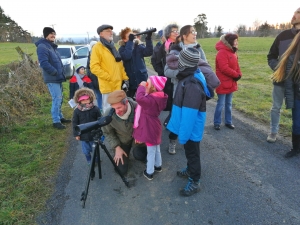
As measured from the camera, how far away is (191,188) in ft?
9.17

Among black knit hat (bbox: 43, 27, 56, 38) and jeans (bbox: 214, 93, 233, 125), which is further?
black knit hat (bbox: 43, 27, 56, 38)

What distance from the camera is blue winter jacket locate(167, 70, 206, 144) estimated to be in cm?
249

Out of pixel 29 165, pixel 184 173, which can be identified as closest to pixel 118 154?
pixel 184 173

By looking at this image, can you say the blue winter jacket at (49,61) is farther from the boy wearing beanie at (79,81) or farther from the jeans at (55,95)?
the boy wearing beanie at (79,81)

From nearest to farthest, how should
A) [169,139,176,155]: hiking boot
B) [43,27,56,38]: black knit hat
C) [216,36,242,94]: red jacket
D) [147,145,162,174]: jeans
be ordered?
[147,145,162,174]: jeans → [169,139,176,155]: hiking boot → [216,36,242,94]: red jacket → [43,27,56,38]: black knit hat

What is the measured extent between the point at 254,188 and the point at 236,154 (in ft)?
2.88

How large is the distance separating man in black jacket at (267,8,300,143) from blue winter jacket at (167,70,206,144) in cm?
193

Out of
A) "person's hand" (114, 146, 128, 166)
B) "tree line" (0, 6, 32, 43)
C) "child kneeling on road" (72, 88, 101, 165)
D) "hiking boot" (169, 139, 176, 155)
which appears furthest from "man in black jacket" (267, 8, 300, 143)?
"tree line" (0, 6, 32, 43)

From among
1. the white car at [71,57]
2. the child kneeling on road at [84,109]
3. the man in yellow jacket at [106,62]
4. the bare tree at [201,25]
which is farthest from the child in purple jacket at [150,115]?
the bare tree at [201,25]

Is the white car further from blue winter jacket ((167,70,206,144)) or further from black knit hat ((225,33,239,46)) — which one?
blue winter jacket ((167,70,206,144))

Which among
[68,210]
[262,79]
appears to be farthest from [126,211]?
[262,79]

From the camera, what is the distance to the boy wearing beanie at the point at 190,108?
250cm

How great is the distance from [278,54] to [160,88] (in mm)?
2402

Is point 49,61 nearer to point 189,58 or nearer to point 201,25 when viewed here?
point 189,58
